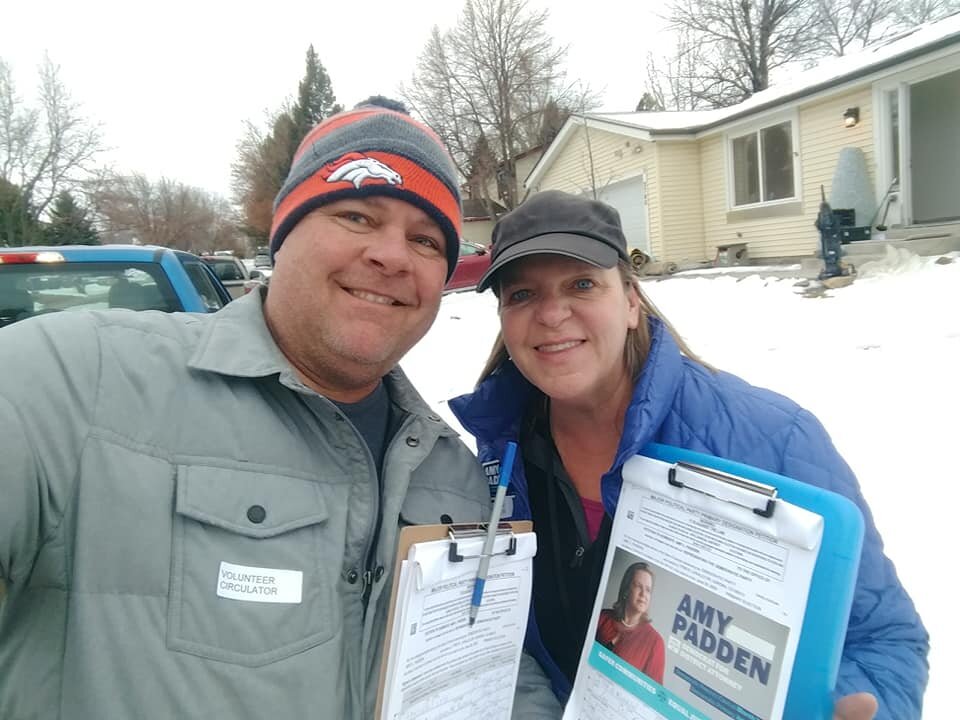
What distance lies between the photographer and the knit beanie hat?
1.58m

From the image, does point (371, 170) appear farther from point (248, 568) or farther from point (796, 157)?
point (796, 157)

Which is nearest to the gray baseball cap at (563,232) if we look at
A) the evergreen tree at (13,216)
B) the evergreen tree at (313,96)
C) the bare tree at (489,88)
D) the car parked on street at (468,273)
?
the car parked on street at (468,273)

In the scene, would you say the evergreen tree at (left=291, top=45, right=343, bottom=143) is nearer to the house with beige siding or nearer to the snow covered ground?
the house with beige siding

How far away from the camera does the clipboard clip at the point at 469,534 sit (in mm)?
1308

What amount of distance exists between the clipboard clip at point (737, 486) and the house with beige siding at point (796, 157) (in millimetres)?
10494

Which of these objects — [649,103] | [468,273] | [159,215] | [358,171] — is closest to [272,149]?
[159,215]

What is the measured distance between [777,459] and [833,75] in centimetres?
1227

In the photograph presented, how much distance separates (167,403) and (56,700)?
1.81 feet

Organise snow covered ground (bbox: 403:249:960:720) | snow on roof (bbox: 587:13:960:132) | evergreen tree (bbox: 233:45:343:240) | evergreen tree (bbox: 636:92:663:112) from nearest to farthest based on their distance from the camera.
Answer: snow covered ground (bbox: 403:249:960:720), snow on roof (bbox: 587:13:960:132), evergreen tree (bbox: 636:92:663:112), evergreen tree (bbox: 233:45:343:240)

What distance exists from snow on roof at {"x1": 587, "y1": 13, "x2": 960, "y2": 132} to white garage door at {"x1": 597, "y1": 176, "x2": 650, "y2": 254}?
1.59m

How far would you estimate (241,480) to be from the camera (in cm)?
123

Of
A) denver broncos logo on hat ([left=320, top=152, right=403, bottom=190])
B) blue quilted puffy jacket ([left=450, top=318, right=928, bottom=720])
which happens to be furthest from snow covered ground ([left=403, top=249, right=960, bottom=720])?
denver broncos logo on hat ([left=320, top=152, right=403, bottom=190])

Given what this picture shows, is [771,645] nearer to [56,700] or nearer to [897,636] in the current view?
[897,636]

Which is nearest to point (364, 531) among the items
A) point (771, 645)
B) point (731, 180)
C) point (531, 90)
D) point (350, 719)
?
point (350, 719)
